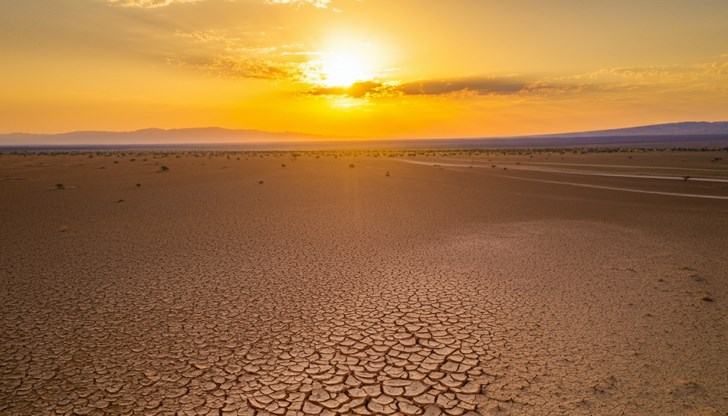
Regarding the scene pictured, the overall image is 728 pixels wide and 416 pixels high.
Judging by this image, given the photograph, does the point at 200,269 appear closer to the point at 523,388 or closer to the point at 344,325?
the point at 344,325

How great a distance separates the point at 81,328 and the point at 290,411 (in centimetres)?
397

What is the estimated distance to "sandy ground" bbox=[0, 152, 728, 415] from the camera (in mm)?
4426

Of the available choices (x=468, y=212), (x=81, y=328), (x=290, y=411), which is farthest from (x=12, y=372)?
(x=468, y=212)

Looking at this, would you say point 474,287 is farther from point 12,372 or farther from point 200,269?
point 12,372

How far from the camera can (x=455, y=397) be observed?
4.36 meters

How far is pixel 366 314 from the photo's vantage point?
657 centimetres

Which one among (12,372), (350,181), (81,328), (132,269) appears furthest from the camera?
(350,181)

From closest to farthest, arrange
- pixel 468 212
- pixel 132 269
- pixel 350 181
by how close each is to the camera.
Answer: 1. pixel 132 269
2. pixel 468 212
3. pixel 350 181

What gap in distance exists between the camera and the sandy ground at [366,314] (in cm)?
443

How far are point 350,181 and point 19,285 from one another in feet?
67.0

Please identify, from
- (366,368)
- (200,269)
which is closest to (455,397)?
(366,368)

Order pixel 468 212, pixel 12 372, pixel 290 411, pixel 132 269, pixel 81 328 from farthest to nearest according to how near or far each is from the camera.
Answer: pixel 468 212 < pixel 132 269 < pixel 81 328 < pixel 12 372 < pixel 290 411

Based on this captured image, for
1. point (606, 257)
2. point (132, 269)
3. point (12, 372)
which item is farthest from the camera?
point (606, 257)

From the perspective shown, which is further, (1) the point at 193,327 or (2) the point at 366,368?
(1) the point at 193,327
